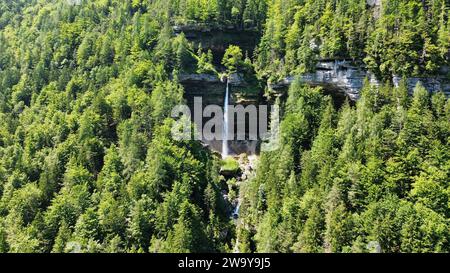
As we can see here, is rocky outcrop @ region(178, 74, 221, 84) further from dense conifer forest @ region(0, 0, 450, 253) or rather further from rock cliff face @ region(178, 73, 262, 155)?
dense conifer forest @ region(0, 0, 450, 253)

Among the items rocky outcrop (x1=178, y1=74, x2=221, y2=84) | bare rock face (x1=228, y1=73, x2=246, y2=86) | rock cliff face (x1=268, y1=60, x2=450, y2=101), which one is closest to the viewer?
rock cliff face (x1=268, y1=60, x2=450, y2=101)

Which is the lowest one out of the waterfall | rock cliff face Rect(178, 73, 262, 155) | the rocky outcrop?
the waterfall

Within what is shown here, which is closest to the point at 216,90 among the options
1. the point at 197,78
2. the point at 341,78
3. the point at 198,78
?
the point at 198,78

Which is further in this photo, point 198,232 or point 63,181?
point 63,181

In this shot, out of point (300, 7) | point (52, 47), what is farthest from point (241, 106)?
point (52, 47)

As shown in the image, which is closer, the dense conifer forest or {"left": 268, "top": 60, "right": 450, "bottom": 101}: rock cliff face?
the dense conifer forest

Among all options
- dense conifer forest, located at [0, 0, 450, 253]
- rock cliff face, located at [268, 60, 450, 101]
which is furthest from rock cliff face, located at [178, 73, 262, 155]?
rock cliff face, located at [268, 60, 450, 101]

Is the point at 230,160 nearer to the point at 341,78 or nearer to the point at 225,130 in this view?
the point at 225,130

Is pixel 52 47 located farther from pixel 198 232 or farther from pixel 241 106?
pixel 198 232
